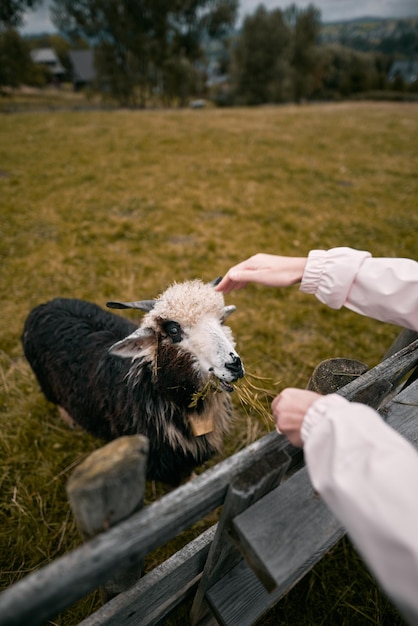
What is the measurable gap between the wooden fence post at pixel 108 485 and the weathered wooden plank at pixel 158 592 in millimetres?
752

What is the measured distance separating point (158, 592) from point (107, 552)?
0.99 metres

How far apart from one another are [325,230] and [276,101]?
42.2m

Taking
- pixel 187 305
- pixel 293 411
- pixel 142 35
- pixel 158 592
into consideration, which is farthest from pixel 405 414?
pixel 142 35

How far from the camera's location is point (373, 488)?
2.95ft

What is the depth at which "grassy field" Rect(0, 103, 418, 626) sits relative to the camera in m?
2.60

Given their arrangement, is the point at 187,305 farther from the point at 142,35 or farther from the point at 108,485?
the point at 142,35

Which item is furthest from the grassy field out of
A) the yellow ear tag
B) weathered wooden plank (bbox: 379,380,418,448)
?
weathered wooden plank (bbox: 379,380,418,448)

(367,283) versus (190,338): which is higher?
(367,283)

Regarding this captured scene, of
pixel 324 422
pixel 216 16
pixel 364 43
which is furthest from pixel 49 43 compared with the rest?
pixel 364 43

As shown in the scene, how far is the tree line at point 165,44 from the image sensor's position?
30.1 meters

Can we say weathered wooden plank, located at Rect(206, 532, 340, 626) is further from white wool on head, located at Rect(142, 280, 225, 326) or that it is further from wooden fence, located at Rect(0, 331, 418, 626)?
white wool on head, located at Rect(142, 280, 225, 326)

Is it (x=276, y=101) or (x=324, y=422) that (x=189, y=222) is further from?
(x=276, y=101)

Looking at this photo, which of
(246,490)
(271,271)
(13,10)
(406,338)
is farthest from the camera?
(13,10)

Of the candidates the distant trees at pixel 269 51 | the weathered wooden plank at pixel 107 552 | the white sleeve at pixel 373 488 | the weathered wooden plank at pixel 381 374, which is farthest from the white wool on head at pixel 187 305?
the distant trees at pixel 269 51
